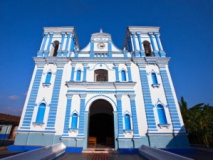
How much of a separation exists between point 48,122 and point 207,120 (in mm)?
16997

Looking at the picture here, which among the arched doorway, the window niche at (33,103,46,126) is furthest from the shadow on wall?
the window niche at (33,103,46,126)

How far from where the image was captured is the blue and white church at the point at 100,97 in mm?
9875

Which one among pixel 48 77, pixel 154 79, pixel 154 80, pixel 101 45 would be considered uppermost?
Answer: pixel 101 45

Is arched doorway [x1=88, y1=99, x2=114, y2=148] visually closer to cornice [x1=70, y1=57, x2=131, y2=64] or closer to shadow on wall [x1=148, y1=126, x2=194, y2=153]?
cornice [x1=70, y1=57, x2=131, y2=64]

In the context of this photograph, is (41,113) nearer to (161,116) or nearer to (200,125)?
(161,116)

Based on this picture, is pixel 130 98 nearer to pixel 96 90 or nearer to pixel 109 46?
pixel 96 90

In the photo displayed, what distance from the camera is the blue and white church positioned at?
988 centimetres

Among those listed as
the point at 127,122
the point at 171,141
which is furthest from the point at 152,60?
the point at 171,141

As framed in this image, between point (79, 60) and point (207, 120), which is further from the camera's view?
point (207, 120)

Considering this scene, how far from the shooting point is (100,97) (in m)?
11.2

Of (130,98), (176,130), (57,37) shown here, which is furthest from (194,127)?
(57,37)

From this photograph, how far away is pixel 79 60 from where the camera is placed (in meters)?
12.9

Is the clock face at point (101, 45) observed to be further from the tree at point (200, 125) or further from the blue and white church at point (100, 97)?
the tree at point (200, 125)

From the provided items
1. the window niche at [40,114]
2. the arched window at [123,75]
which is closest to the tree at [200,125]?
the arched window at [123,75]
